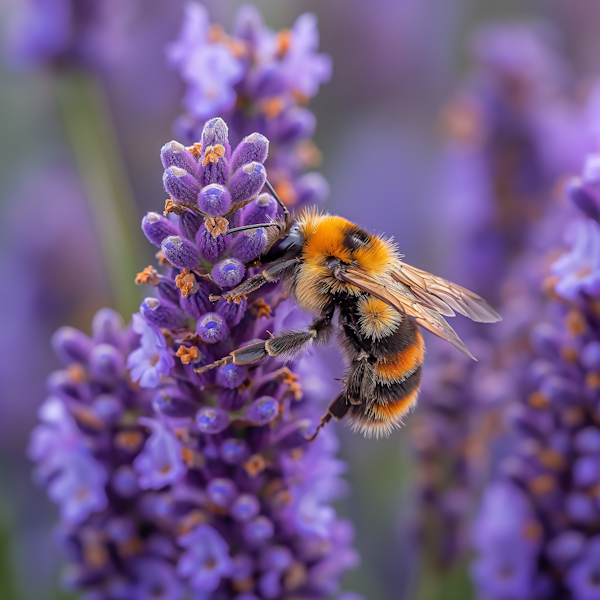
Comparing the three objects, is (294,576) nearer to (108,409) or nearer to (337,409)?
(337,409)

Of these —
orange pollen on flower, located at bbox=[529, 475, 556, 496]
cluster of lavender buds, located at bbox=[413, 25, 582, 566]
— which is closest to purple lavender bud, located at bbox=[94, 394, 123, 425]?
cluster of lavender buds, located at bbox=[413, 25, 582, 566]

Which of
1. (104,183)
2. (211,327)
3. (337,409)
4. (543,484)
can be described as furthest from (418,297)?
(104,183)

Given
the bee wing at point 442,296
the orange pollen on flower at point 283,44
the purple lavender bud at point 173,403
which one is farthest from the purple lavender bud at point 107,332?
the orange pollen on flower at point 283,44

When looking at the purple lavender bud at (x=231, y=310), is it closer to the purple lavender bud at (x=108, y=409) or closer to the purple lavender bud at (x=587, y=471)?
the purple lavender bud at (x=108, y=409)

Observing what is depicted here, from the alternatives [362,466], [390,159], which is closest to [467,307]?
[362,466]

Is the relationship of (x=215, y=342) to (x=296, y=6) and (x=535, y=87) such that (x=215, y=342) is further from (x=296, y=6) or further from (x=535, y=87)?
(x=296, y=6)
